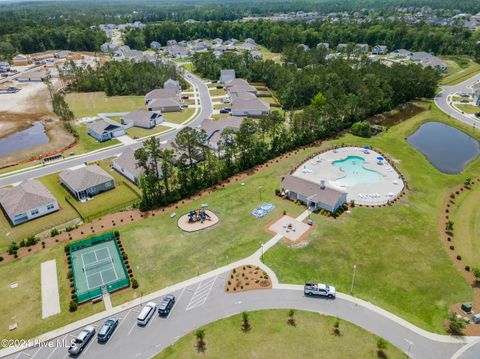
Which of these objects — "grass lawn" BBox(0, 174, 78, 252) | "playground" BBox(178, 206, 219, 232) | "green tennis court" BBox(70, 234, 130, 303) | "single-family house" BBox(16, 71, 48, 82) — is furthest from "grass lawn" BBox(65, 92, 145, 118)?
"green tennis court" BBox(70, 234, 130, 303)

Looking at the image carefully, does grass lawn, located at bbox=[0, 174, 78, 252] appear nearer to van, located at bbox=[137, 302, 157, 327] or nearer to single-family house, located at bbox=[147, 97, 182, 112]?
van, located at bbox=[137, 302, 157, 327]

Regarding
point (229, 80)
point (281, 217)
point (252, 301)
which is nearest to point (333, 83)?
point (229, 80)

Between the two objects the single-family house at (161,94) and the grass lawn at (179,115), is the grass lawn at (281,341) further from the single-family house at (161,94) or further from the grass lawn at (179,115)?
the single-family house at (161,94)

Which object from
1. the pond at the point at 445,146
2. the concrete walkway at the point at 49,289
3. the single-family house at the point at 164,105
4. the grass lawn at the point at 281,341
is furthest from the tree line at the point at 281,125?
the single-family house at the point at 164,105

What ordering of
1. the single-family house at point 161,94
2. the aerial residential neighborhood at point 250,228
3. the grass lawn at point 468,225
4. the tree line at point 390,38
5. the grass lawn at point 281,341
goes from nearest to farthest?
the grass lawn at point 281,341, the aerial residential neighborhood at point 250,228, the grass lawn at point 468,225, the single-family house at point 161,94, the tree line at point 390,38

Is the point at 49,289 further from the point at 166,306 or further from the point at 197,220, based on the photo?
the point at 197,220

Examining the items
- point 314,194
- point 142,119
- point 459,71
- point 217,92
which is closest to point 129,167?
point 142,119

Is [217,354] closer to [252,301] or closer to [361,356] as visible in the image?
[252,301]
